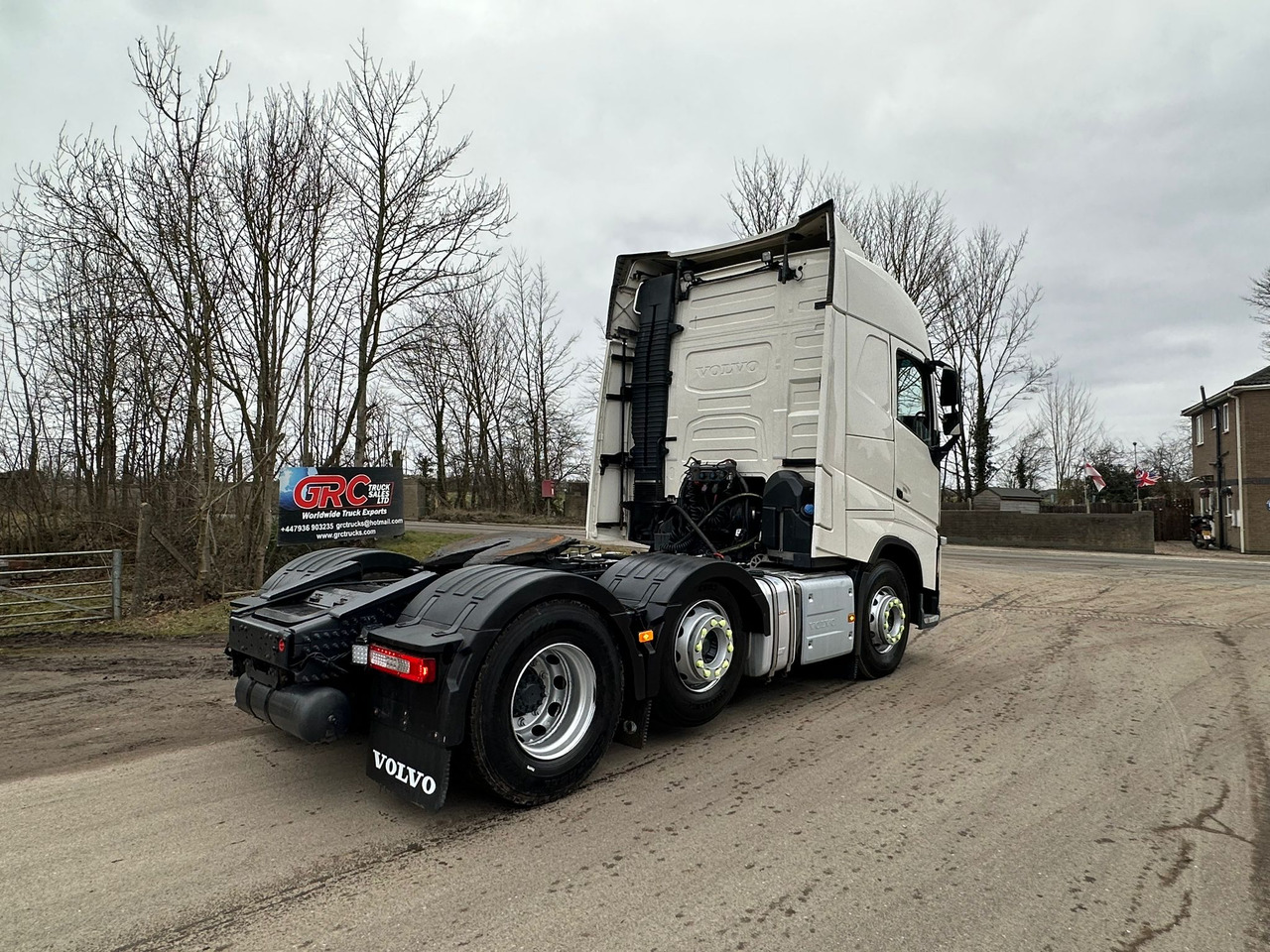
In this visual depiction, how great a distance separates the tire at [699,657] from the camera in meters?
4.52

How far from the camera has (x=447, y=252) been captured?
13422 mm

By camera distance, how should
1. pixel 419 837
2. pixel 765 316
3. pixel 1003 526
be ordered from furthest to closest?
pixel 1003 526, pixel 765 316, pixel 419 837

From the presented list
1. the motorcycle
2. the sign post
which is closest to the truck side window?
the sign post

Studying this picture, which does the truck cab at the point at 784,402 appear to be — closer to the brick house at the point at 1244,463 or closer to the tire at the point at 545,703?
the tire at the point at 545,703

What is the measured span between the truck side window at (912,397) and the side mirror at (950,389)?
0.47 ft

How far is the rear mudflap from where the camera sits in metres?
3.32

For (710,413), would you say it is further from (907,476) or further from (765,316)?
→ (907,476)

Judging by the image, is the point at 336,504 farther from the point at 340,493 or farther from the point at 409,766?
the point at 409,766

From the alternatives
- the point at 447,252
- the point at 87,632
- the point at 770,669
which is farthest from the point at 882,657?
the point at 447,252

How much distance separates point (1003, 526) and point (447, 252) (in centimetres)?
2272

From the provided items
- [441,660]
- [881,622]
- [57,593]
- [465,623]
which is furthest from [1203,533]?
[57,593]

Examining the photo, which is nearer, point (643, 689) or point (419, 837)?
point (419, 837)

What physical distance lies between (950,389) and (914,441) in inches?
24.7

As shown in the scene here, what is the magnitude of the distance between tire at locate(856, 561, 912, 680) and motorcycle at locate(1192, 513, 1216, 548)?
31.2 meters
